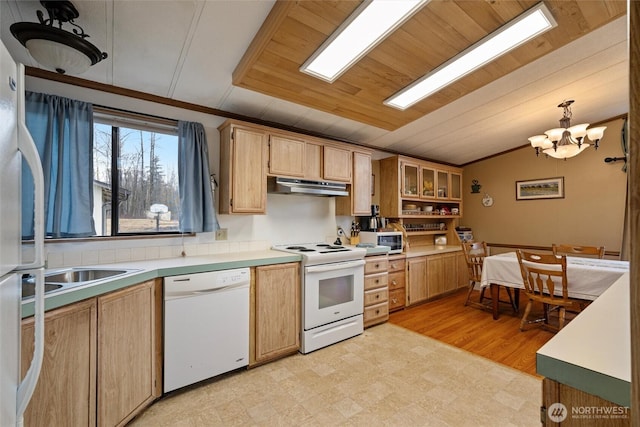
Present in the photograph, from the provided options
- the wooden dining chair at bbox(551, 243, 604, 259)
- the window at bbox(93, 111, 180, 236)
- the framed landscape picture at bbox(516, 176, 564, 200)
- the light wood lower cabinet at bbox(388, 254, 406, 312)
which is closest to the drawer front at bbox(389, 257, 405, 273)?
the light wood lower cabinet at bbox(388, 254, 406, 312)

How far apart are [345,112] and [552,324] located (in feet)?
11.0

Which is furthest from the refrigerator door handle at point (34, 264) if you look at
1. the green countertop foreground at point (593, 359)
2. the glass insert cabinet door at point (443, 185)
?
the glass insert cabinet door at point (443, 185)

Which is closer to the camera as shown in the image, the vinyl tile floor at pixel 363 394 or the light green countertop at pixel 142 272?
the light green countertop at pixel 142 272

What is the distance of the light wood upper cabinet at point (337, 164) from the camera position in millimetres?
3225

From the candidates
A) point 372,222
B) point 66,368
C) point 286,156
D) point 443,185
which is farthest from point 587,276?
point 66,368

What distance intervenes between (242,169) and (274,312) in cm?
135

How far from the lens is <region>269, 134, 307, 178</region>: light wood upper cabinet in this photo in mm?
2822

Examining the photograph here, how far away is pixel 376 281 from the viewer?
332cm

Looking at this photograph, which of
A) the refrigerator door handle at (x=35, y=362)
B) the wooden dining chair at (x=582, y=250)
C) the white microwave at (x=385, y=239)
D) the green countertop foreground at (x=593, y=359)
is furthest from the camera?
the white microwave at (x=385, y=239)

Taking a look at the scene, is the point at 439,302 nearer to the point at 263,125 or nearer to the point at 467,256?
the point at 467,256

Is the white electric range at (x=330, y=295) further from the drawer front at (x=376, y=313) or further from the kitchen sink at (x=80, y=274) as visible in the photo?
the kitchen sink at (x=80, y=274)

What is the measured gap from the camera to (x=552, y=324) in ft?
10.4

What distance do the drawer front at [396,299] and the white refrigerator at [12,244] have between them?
340cm

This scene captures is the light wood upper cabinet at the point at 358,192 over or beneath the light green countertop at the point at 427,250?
over
